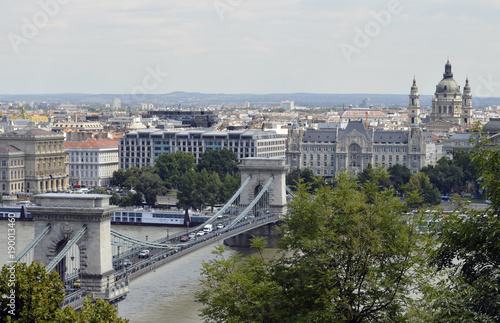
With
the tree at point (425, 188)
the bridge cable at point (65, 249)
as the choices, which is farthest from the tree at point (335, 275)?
the tree at point (425, 188)

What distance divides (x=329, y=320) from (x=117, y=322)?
3.57 meters

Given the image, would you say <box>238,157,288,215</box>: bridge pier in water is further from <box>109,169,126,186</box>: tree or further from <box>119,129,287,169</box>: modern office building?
<box>119,129,287,169</box>: modern office building

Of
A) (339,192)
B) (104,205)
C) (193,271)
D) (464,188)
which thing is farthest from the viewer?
(464,188)

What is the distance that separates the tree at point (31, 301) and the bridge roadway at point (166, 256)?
3.85 meters

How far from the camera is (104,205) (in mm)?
27562

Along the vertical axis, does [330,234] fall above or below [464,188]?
above

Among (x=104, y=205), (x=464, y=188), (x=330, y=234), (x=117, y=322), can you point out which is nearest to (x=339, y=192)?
(x=330, y=234)

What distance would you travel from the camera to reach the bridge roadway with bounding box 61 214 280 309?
26.2 metres

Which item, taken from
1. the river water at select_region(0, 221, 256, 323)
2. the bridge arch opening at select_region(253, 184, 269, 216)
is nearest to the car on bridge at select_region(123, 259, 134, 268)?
the river water at select_region(0, 221, 256, 323)

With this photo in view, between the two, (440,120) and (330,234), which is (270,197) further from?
(440,120)

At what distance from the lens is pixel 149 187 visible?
61.2m

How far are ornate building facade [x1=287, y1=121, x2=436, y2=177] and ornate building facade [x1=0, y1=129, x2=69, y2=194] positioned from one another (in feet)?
57.1

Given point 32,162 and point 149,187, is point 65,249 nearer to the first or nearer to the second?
point 149,187
